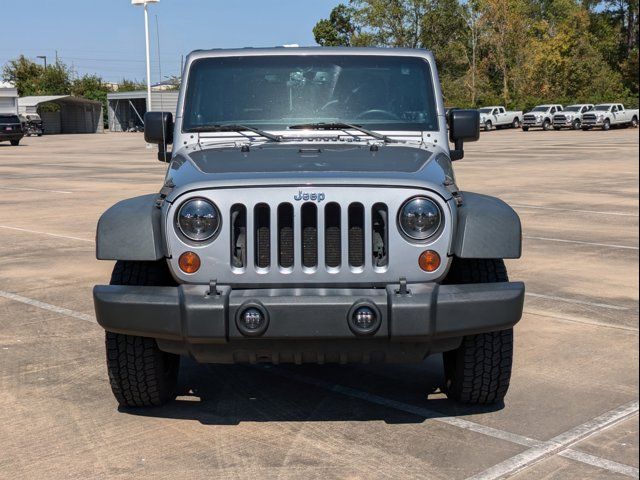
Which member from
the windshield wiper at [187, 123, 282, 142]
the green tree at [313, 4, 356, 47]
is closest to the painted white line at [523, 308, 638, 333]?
the windshield wiper at [187, 123, 282, 142]

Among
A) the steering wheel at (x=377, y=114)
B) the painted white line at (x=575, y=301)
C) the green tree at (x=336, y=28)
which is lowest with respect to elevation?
the painted white line at (x=575, y=301)

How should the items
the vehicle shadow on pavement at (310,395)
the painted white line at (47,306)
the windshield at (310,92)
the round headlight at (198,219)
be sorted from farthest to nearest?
1. the painted white line at (47,306)
2. the windshield at (310,92)
3. the vehicle shadow on pavement at (310,395)
4. the round headlight at (198,219)

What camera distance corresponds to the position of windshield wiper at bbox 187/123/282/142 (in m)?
5.23

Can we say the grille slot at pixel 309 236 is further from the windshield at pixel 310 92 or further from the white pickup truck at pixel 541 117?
the white pickup truck at pixel 541 117

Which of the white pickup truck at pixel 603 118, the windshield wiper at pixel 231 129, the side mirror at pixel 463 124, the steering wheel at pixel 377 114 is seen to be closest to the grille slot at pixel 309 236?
the windshield wiper at pixel 231 129

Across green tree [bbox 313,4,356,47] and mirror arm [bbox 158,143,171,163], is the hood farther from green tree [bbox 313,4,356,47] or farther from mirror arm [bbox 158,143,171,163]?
green tree [bbox 313,4,356,47]

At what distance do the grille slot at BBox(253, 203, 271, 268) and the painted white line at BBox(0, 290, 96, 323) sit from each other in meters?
3.25

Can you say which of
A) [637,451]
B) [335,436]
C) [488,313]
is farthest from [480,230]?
[637,451]

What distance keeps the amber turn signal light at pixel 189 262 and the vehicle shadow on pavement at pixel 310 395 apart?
3.08 ft

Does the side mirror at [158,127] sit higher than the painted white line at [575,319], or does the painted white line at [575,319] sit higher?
the side mirror at [158,127]

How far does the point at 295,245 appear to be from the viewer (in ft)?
12.9

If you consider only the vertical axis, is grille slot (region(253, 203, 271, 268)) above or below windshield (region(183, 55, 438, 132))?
below

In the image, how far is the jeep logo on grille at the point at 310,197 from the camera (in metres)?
3.95

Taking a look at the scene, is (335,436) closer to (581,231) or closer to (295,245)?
(295,245)
